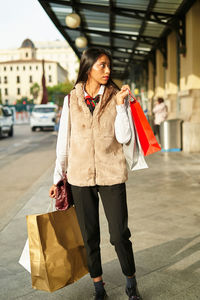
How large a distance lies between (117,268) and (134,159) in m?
1.14

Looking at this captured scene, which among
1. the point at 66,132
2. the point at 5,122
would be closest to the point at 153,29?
the point at 5,122

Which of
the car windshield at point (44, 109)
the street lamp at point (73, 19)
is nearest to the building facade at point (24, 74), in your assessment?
the car windshield at point (44, 109)

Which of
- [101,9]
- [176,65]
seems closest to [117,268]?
[101,9]

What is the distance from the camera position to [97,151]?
9.36ft

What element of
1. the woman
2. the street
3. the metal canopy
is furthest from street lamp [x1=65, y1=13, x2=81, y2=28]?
the woman

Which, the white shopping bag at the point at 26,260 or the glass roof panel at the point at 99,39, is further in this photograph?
the glass roof panel at the point at 99,39

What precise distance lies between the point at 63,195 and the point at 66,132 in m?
0.42

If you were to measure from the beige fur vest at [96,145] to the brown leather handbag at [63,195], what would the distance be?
0.34 ft

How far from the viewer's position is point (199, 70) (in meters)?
12.2

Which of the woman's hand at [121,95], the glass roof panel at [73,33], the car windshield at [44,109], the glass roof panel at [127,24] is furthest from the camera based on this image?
the car windshield at [44,109]

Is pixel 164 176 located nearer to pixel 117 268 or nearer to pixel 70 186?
pixel 117 268

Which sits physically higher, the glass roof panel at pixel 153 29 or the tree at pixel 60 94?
the glass roof panel at pixel 153 29

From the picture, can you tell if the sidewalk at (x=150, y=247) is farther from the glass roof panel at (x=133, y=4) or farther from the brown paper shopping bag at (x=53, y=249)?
the glass roof panel at (x=133, y=4)

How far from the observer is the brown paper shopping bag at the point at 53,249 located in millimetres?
2834
